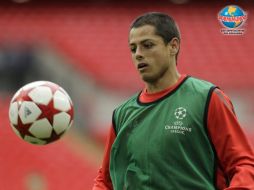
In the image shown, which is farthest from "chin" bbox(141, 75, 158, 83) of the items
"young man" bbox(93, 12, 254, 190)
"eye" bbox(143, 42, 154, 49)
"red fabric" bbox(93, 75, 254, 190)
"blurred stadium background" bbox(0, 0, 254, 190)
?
"blurred stadium background" bbox(0, 0, 254, 190)

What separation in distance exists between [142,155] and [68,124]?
1119 mm

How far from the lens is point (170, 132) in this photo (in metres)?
2.71

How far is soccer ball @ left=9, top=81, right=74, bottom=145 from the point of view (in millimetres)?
3572

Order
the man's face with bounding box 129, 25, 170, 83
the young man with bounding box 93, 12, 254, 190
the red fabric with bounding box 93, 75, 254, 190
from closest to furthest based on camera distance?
the red fabric with bounding box 93, 75, 254, 190 < the young man with bounding box 93, 12, 254, 190 < the man's face with bounding box 129, 25, 170, 83

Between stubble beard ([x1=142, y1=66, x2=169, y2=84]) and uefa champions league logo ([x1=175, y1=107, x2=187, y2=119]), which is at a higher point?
stubble beard ([x1=142, y1=66, x2=169, y2=84])

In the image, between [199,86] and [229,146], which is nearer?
[229,146]

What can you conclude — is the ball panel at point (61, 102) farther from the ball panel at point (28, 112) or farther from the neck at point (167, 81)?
the neck at point (167, 81)

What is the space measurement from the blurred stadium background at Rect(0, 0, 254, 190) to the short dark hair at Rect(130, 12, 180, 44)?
5.43 meters

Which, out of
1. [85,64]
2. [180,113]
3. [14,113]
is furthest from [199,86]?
[85,64]

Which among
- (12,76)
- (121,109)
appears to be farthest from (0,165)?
(121,109)

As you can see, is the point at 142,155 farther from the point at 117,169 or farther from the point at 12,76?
the point at 12,76

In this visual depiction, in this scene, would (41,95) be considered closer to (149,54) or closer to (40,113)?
(40,113)

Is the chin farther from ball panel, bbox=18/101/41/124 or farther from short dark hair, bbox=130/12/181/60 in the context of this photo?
ball panel, bbox=18/101/41/124

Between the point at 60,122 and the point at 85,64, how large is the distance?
647 centimetres
